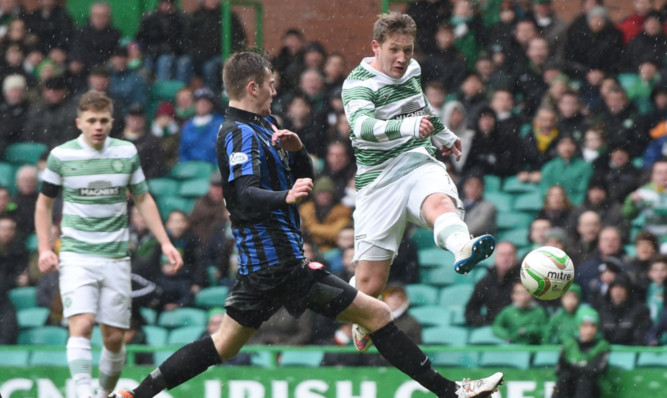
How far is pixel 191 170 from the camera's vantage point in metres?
12.7

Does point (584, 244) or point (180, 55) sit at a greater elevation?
point (180, 55)

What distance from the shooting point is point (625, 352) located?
373 inches

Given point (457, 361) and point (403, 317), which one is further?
point (403, 317)

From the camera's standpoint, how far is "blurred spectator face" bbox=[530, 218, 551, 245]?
1109 centimetres

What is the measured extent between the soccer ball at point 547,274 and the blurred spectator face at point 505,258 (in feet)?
11.6

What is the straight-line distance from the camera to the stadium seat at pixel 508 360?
9617 mm

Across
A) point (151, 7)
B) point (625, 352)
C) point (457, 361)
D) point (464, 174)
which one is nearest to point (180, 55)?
point (151, 7)

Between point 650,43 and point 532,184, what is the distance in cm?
185

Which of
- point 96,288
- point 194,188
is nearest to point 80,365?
point 96,288

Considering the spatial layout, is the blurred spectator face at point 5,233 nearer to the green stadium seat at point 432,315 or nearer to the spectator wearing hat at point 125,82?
the spectator wearing hat at point 125,82

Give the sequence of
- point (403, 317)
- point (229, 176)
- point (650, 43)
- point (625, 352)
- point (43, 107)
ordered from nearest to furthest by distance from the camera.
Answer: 1. point (229, 176)
2. point (625, 352)
3. point (403, 317)
4. point (650, 43)
5. point (43, 107)

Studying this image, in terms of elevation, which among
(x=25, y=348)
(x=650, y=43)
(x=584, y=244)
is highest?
(x=650, y=43)

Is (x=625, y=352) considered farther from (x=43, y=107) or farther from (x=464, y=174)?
(x=43, y=107)

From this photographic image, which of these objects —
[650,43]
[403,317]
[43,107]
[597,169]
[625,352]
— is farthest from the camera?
[43,107]
